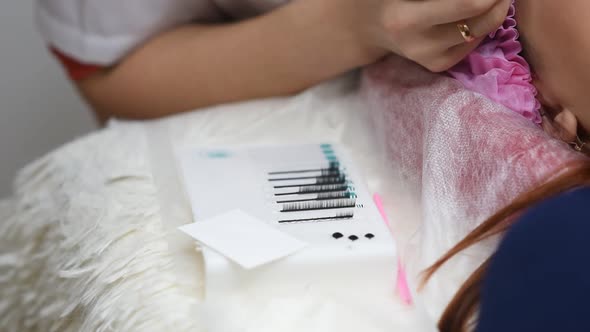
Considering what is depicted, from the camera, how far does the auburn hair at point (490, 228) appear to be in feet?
1.13

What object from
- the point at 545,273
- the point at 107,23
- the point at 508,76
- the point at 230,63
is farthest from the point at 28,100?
the point at 545,273

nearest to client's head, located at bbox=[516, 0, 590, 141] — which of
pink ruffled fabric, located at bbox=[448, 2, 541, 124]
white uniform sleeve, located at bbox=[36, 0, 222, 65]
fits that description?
pink ruffled fabric, located at bbox=[448, 2, 541, 124]

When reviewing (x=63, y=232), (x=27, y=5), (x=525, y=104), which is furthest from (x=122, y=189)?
(x=27, y=5)

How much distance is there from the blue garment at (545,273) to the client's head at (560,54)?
16cm

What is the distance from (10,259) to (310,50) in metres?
0.30

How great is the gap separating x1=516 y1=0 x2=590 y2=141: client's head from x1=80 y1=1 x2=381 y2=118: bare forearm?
154 millimetres

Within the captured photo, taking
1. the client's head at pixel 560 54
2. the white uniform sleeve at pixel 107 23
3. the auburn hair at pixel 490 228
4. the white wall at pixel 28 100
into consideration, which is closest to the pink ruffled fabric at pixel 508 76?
the client's head at pixel 560 54

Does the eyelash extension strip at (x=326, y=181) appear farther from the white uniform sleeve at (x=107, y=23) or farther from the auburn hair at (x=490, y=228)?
the white uniform sleeve at (x=107, y=23)

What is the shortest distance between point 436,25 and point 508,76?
0.06 meters

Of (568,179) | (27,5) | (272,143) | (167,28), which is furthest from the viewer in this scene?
(27,5)

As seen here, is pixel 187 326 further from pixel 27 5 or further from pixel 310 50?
pixel 27 5

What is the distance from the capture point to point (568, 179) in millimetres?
353

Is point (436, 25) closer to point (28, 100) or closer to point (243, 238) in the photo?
point (243, 238)

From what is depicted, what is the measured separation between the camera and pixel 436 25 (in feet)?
1.50
